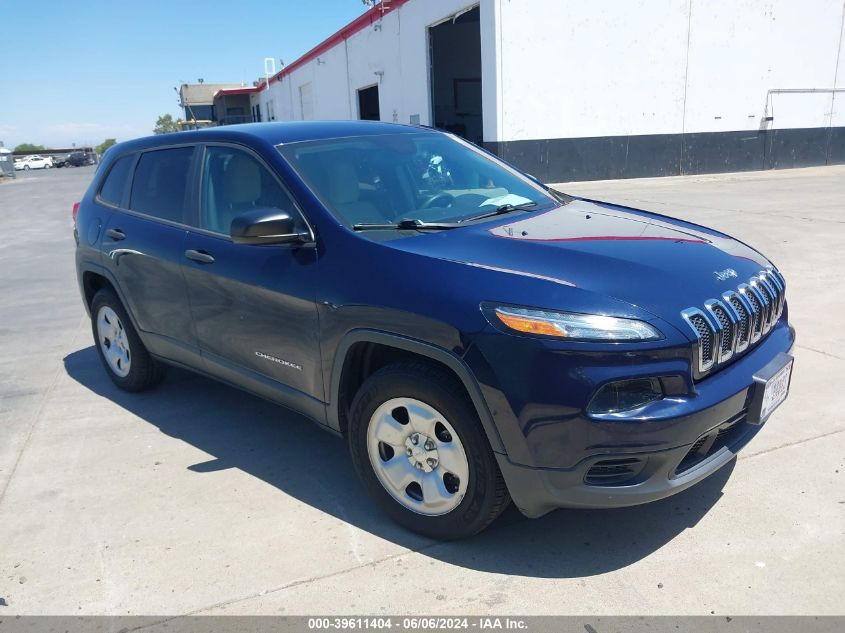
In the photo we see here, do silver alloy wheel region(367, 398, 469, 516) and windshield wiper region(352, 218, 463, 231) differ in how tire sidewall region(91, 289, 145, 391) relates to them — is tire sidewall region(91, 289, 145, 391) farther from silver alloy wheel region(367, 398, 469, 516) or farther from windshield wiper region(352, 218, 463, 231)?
silver alloy wheel region(367, 398, 469, 516)

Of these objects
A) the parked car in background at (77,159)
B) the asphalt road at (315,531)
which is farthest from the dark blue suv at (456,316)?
the parked car in background at (77,159)

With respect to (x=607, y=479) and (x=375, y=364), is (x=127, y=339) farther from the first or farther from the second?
(x=607, y=479)

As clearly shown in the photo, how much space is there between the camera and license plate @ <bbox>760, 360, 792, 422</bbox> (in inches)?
109

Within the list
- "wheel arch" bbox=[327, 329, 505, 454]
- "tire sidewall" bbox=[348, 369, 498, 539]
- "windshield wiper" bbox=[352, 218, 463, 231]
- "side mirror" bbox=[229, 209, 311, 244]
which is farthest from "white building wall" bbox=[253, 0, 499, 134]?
"tire sidewall" bbox=[348, 369, 498, 539]

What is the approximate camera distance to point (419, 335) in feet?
8.87

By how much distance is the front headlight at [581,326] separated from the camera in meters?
2.42

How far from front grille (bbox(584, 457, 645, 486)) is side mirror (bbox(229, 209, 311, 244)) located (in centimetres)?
162

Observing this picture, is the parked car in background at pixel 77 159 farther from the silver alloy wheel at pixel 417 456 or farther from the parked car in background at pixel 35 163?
the silver alloy wheel at pixel 417 456

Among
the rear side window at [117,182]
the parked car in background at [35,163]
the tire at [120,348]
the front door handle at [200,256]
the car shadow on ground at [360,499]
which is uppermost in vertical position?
the rear side window at [117,182]

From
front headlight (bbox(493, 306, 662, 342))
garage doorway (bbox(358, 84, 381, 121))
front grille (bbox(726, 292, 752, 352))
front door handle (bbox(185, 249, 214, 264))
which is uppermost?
garage doorway (bbox(358, 84, 381, 121))

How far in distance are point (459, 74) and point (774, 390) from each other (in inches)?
975

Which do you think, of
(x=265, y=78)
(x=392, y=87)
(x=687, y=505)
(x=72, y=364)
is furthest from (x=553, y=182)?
(x=265, y=78)

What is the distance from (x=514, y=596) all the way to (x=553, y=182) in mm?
16723

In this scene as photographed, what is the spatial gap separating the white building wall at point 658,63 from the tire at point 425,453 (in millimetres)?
15340
